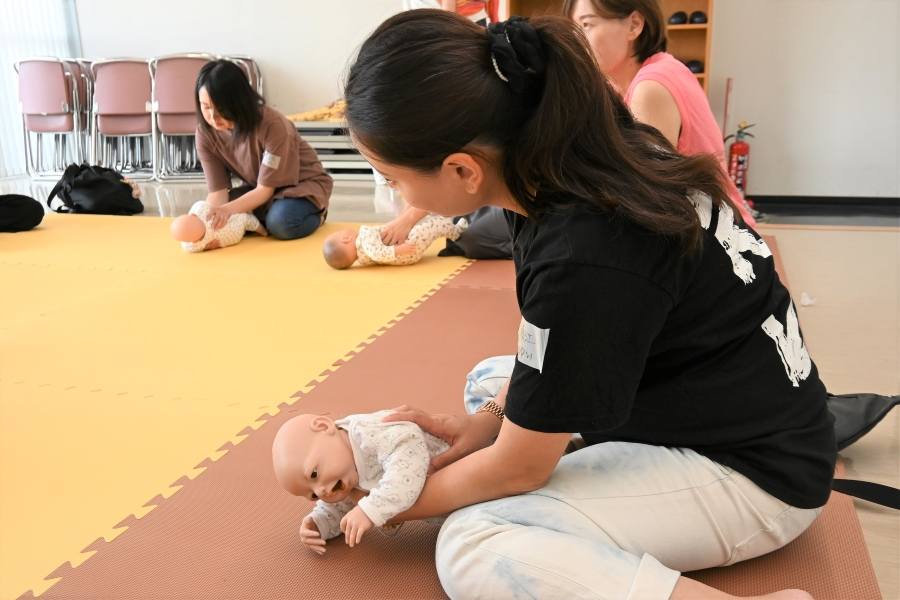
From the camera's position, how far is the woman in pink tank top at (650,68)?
80.0 inches

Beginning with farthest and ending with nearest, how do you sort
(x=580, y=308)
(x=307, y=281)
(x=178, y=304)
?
(x=307, y=281)
(x=178, y=304)
(x=580, y=308)

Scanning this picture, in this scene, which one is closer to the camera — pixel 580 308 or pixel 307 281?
pixel 580 308

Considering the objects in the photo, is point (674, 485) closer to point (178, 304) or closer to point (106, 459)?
point (106, 459)

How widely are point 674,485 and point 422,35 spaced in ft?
2.27

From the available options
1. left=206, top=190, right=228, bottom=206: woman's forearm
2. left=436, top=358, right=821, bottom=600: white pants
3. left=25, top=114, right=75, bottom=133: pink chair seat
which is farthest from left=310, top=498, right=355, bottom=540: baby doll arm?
left=25, top=114, right=75, bottom=133: pink chair seat

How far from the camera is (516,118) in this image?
929mm

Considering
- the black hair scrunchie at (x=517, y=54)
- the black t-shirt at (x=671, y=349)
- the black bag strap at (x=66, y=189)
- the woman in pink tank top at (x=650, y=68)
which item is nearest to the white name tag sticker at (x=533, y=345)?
the black t-shirt at (x=671, y=349)

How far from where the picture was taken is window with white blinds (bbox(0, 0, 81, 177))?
7227mm

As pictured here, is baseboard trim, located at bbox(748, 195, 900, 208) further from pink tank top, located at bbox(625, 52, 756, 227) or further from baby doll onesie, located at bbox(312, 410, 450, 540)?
baby doll onesie, located at bbox(312, 410, 450, 540)

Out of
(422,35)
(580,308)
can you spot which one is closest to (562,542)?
(580,308)

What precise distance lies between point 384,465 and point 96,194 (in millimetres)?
4241

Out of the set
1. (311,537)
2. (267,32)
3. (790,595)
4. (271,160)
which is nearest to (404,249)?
(271,160)

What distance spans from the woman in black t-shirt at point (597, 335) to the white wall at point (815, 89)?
4.38 metres

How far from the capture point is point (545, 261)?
88cm
